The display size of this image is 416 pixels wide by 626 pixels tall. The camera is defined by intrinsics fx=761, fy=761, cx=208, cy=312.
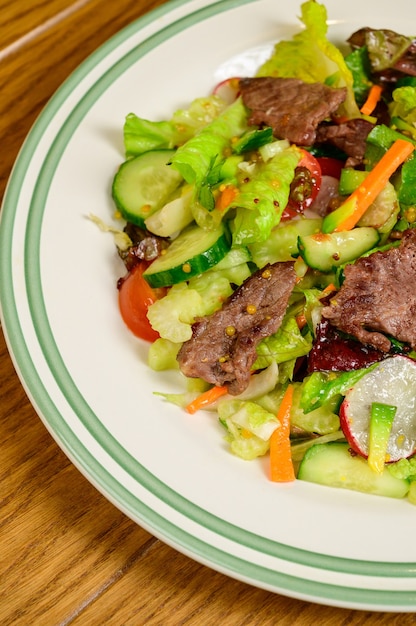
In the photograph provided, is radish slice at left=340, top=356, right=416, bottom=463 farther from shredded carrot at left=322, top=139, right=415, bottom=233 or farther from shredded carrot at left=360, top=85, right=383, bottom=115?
shredded carrot at left=360, top=85, right=383, bottom=115

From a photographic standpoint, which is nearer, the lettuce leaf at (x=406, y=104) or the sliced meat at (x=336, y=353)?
the sliced meat at (x=336, y=353)

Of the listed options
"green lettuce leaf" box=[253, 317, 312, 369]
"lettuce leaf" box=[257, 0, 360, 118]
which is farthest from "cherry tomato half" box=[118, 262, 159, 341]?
"lettuce leaf" box=[257, 0, 360, 118]

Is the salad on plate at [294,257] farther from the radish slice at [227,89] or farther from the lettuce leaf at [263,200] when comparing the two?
the radish slice at [227,89]

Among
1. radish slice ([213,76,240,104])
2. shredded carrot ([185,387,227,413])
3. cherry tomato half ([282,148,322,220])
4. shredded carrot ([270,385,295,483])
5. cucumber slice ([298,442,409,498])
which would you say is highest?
radish slice ([213,76,240,104])

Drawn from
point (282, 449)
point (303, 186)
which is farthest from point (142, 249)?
point (282, 449)

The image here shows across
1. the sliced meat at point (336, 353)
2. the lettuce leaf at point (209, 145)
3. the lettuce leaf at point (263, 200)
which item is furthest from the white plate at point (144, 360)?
the lettuce leaf at point (263, 200)

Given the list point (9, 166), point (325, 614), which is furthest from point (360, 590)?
point (9, 166)

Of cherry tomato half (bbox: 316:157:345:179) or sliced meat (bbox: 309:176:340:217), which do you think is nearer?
sliced meat (bbox: 309:176:340:217)
